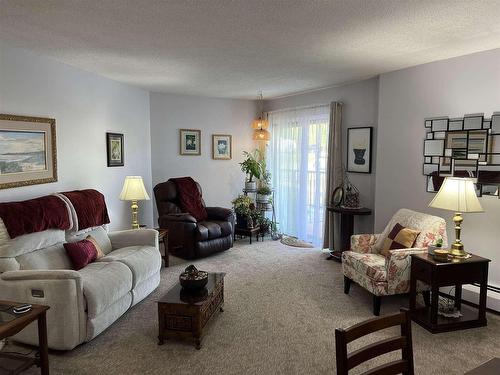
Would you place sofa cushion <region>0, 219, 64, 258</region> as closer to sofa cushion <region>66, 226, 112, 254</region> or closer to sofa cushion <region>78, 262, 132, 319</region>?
sofa cushion <region>66, 226, 112, 254</region>

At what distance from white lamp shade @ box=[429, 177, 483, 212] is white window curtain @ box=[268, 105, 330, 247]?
8.50ft

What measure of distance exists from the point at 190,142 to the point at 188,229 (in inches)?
82.8

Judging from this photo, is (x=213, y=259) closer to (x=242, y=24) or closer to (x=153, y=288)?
(x=153, y=288)

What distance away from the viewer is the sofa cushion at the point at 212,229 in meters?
5.13

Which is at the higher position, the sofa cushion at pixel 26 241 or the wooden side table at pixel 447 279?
the sofa cushion at pixel 26 241

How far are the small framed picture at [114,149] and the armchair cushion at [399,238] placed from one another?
12.2 ft

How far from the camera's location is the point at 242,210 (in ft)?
20.5

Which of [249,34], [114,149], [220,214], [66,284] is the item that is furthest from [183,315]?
[114,149]

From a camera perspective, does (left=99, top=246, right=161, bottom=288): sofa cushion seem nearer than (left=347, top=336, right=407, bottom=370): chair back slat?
No

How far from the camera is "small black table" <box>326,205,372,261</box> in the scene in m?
4.93

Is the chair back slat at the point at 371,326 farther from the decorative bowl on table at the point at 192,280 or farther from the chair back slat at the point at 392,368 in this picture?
the decorative bowl on table at the point at 192,280

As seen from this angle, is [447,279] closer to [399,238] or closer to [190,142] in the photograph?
[399,238]

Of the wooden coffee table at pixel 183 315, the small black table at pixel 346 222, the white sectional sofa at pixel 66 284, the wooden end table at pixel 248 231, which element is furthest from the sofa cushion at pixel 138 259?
the small black table at pixel 346 222

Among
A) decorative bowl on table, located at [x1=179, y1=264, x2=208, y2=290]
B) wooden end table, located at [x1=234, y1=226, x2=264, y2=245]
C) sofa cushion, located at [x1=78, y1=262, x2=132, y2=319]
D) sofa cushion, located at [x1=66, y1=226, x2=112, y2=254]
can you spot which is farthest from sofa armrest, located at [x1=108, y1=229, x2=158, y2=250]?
wooden end table, located at [x1=234, y1=226, x2=264, y2=245]
